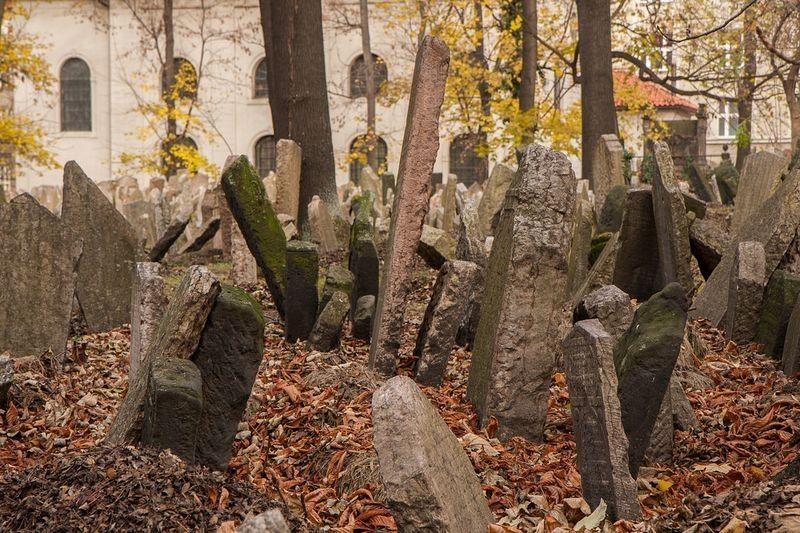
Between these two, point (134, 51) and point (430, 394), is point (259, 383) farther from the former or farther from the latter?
point (134, 51)

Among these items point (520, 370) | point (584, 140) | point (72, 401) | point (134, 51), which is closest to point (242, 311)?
point (520, 370)

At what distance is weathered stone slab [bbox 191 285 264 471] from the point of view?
16.0 feet

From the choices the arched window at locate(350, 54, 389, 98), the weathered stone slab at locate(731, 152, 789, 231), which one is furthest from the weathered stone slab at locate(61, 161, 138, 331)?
the arched window at locate(350, 54, 389, 98)

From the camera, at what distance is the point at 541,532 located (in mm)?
4297

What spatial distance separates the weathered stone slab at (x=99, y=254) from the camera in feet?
27.9

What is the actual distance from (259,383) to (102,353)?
157 cm

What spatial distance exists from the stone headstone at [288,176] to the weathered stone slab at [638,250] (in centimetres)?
523

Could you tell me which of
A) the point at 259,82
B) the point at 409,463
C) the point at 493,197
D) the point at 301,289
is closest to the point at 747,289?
the point at 301,289

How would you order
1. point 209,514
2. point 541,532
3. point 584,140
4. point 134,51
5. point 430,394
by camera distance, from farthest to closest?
1. point 134,51
2. point 584,140
3. point 430,394
4. point 541,532
5. point 209,514

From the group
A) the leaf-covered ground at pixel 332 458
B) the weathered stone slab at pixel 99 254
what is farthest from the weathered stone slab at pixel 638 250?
the weathered stone slab at pixel 99 254

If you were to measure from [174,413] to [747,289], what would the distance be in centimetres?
430

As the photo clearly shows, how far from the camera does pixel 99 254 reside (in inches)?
336

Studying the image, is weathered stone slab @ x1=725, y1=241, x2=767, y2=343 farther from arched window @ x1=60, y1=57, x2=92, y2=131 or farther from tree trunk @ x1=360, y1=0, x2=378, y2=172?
arched window @ x1=60, y1=57, x2=92, y2=131

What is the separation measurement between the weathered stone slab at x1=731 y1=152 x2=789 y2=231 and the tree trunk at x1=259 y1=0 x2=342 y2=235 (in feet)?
15.7
